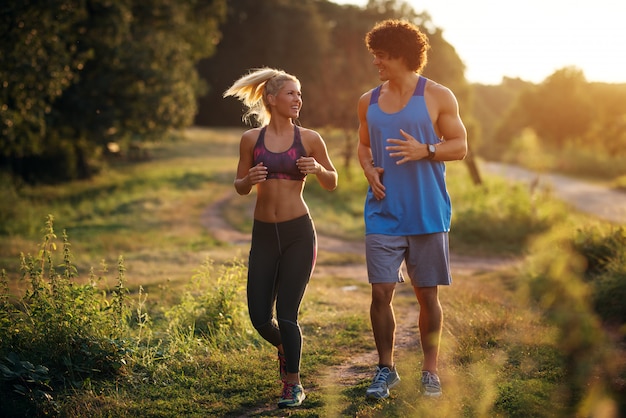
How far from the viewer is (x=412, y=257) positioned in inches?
200

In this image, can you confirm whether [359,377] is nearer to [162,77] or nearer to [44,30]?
[44,30]

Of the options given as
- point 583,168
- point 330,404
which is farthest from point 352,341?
point 583,168

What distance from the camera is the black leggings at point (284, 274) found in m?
5.02

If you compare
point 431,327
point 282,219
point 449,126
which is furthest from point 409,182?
point 431,327

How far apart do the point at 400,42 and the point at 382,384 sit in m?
2.36

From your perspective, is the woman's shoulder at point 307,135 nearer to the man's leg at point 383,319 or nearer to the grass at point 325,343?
the man's leg at point 383,319

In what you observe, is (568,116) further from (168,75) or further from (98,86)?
(98,86)

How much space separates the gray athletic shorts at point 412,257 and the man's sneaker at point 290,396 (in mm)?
917

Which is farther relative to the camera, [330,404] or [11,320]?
[11,320]

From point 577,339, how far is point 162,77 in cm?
1998

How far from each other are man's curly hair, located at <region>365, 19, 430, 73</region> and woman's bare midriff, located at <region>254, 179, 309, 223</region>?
3.65ft

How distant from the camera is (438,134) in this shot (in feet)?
17.0

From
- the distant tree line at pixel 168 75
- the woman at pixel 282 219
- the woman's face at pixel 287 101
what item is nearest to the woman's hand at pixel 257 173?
the woman at pixel 282 219

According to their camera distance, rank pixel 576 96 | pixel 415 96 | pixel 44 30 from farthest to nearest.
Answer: pixel 576 96 → pixel 44 30 → pixel 415 96
